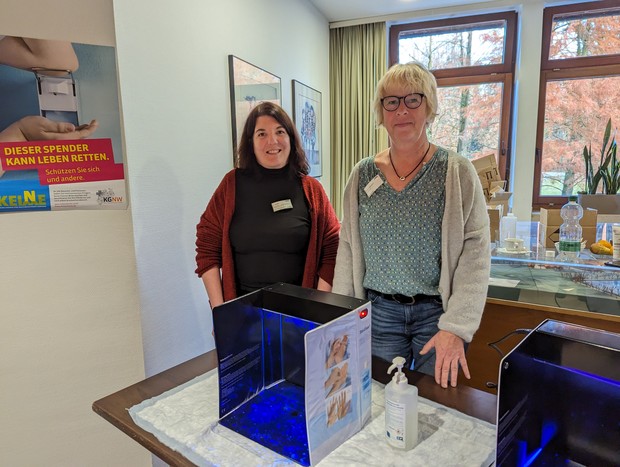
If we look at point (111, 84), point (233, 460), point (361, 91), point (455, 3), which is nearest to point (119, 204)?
point (111, 84)

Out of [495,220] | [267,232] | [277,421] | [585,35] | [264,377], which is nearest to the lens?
[277,421]

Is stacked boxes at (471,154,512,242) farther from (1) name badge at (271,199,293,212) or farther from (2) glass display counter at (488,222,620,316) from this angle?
(1) name badge at (271,199,293,212)

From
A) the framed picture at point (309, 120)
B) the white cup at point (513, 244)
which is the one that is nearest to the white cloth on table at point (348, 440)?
the white cup at point (513, 244)

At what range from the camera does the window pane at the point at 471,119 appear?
395cm

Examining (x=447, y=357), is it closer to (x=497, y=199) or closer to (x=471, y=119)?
(x=497, y=199)

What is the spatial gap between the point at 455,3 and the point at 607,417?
3928 mm

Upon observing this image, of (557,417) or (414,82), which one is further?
(414,82)

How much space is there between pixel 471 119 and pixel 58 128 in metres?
3.63

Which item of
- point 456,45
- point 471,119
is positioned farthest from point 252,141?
point 456,45

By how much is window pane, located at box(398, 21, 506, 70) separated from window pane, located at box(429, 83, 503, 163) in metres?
0.25

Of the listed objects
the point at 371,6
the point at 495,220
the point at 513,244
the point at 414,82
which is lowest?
the point at 513,244

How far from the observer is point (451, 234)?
3.83 feet

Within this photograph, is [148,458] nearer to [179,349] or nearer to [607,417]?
[179,349]

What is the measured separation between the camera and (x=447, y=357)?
→ 105cm
